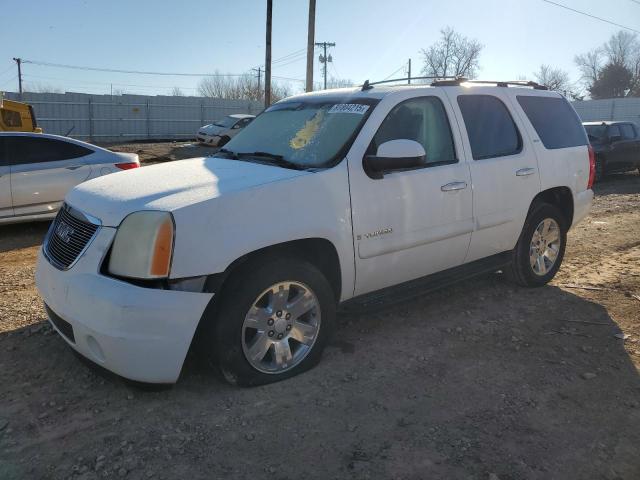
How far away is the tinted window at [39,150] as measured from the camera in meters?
7.60

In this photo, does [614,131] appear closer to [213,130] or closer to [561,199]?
[561,199]

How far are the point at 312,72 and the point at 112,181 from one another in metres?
16.2

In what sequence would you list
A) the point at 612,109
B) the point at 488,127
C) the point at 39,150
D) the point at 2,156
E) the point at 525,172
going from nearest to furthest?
the point at 488,127
the point at 525,172
the point at 2,156
the point at 39,150
the point at 612,109

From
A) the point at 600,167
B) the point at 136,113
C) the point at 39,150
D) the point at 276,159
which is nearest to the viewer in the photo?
the point at 276,159

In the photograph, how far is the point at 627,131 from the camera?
609 inches

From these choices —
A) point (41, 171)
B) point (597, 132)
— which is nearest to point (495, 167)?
point (41, 171)

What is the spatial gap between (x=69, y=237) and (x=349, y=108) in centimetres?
208

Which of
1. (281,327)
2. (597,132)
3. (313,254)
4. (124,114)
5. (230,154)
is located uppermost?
(124,114)

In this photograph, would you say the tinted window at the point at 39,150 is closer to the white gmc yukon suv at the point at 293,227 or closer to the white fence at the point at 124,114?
the white gmc yukon suv at the point at 293,227

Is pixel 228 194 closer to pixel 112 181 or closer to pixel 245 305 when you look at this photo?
pixel 245 305

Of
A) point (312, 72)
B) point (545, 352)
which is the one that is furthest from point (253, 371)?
point (312, 72)

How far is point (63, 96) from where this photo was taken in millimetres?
30875

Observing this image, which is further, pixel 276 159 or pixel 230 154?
pixel 230 154

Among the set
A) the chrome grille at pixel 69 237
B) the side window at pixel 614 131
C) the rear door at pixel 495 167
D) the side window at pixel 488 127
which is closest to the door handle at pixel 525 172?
the rear door at pixel 495 167
